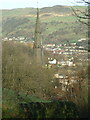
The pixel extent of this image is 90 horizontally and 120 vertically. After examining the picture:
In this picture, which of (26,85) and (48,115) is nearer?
(48,115)

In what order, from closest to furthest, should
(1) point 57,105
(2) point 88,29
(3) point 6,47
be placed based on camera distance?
(2) point 88,29 < (1) point 57,105 < (3) point 6,47

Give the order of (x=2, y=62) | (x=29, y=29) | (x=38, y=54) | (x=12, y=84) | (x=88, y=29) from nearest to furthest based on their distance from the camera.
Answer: (x=88, y=29) → (x=12, y=84) → (x=2, y=62) → (x=38, y=54) → (x=29, y=29)

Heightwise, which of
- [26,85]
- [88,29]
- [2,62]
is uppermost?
[88,29]

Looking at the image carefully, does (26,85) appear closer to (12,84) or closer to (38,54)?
(12,84)

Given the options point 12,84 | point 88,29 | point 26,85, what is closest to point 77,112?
point 88,29

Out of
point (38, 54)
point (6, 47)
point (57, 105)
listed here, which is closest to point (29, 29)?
point (38, 54)

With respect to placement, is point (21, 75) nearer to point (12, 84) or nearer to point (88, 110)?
point (12, 84)

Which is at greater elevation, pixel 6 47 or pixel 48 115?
pixel 48 115

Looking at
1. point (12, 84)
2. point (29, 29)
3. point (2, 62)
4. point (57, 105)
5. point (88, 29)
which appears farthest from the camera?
point (29, 29)

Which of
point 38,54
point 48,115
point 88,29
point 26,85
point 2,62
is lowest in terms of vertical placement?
point 38,54
